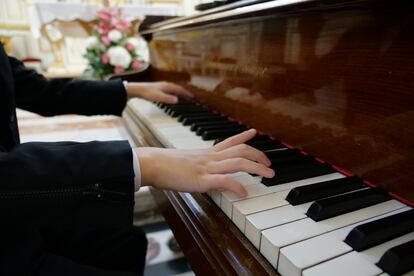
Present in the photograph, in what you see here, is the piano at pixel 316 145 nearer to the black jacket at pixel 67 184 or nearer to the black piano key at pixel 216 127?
the black piano key at pixel 216 127

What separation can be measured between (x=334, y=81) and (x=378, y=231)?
0.36 metres

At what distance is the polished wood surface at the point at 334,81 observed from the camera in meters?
0.56

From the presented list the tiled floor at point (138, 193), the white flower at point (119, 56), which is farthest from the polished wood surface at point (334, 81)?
the white flower at point (119, 56)

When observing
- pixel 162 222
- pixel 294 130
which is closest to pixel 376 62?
pixel 294 130

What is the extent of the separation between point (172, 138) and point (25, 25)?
546 cm

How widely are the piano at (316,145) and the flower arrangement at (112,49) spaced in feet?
5.03

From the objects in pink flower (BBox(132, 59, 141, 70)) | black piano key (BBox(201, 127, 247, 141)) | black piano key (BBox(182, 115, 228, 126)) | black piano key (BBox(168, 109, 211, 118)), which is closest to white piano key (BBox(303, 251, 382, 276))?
black piano key (BBox(201, 127, 247, 141))

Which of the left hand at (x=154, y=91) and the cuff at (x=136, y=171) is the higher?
the left hand at (x=154, y=91)

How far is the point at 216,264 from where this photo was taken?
0.52m

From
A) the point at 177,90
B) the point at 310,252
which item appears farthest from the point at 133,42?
the point at 310,252

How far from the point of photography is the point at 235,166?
595 millimetres

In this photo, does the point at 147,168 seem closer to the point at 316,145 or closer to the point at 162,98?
the point at 316,145

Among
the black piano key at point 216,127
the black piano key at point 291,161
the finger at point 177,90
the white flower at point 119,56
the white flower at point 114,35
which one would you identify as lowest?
the black piano key at point 291,161

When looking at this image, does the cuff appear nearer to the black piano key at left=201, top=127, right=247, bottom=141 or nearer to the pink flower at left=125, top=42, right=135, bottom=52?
the black piano key at left=201, top=127, right=247, bottom=141
